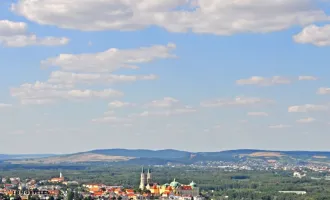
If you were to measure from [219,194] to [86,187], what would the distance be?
23.6 metres

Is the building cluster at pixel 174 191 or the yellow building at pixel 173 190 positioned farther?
the yellow building at pixel 173 190

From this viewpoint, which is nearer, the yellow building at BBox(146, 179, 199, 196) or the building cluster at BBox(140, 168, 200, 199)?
the building cluster at BBox(140, 168, 200, 199)

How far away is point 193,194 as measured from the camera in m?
118

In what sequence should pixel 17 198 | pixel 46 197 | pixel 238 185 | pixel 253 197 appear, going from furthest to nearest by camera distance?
pixel 238 185
pixel 253 197
pixel 46 197
pixel 17 198

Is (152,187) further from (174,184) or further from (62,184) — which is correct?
(62,184)

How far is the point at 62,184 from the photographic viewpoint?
141500 millimetres

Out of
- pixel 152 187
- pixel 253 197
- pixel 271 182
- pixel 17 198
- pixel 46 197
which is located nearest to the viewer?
pixel 17 198

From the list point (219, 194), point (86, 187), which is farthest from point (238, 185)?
point (86, 187)

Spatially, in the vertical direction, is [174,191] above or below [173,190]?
below

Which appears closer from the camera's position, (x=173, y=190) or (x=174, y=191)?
(x=174, y=191)

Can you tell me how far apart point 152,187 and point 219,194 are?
61.5 ft

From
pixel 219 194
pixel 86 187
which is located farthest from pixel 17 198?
pixel 219 194

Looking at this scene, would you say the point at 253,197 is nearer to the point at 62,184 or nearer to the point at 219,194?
the point at 219,194

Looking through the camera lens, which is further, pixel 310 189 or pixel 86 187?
pixel 310 189
